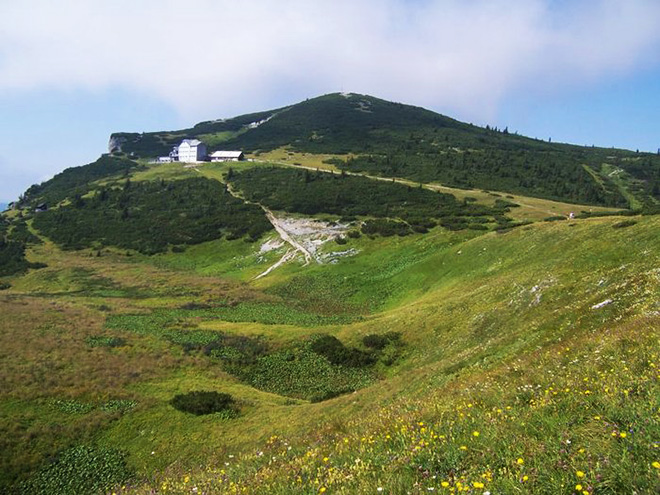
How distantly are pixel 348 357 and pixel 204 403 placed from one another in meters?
12.8

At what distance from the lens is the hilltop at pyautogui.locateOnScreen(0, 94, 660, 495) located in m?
7.12

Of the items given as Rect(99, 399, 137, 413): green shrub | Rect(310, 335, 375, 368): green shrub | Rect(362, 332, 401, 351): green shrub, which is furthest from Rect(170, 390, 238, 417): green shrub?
Rect(362, 332, 401, 351): green shrub

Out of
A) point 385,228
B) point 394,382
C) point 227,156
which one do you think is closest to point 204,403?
point 394,382

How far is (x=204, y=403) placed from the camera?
22703 millimetres

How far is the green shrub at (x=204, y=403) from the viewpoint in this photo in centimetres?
2227

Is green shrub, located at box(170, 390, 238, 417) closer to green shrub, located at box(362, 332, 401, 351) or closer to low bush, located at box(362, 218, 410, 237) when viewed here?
green shrub, located at box(362, 332, 401, 351)

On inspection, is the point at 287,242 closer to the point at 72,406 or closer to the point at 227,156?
the point at 72,406

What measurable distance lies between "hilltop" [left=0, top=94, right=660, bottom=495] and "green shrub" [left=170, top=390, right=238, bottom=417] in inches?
4.4

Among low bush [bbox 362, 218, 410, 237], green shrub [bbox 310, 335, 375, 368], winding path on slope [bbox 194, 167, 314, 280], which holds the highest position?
low bush [bbox 362, 218, 410, 237]

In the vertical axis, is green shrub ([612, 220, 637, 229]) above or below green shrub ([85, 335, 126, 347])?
above

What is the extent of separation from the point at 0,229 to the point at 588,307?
6006 inches

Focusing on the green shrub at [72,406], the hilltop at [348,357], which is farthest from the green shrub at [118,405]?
the green shrub at [72,406]

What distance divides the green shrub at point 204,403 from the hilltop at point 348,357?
0.36 ft

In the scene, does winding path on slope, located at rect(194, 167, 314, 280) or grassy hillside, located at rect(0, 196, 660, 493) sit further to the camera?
winding path on slope, located at rect(194, 167, 314, 280)
